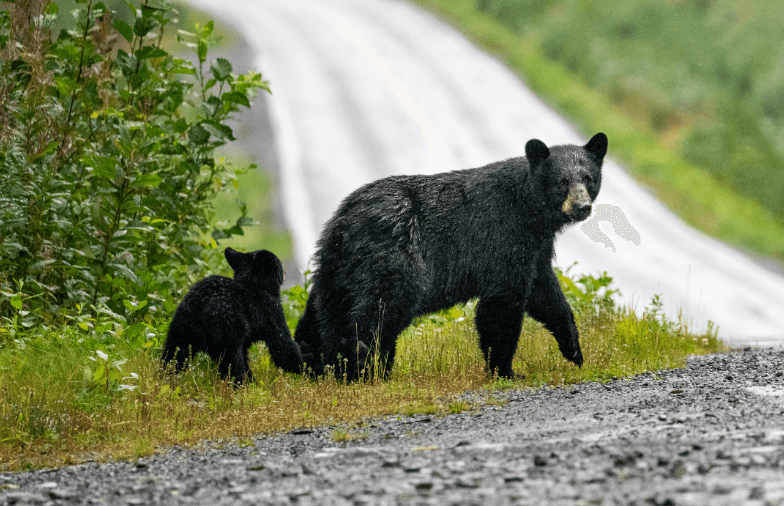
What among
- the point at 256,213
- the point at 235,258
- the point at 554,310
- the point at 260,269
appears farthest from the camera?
the point at 256,213

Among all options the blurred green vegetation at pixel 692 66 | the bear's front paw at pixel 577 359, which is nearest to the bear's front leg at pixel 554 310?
the bear's front paw at pixel 577 359

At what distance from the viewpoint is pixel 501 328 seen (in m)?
6.06

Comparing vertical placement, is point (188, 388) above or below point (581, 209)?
below

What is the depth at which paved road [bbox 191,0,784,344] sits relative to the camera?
461 inches

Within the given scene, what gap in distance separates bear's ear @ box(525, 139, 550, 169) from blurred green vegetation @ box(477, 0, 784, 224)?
10892 millimetres

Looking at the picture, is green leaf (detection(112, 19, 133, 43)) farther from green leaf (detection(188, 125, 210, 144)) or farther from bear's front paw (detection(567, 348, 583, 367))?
bear's front paw (detection(567, 348, 583, 367))

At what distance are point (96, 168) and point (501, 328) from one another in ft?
10.9

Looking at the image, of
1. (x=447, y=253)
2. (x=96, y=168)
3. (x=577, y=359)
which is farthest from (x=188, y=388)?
(x=577, y=359)

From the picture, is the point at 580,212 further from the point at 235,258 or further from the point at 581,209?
the point at 235,258

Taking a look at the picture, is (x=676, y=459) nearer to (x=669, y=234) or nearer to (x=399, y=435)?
(x=399, y=435)

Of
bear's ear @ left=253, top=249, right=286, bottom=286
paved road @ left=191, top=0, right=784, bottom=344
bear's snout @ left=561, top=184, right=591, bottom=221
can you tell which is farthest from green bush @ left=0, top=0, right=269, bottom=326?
paved road @ left=191, top=0, right=784, bottom=344

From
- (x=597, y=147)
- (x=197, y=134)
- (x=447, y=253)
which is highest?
(x=197, y=134)

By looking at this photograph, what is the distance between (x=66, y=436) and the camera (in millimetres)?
4578

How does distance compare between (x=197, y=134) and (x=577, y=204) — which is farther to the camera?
(x=197, y=134)
